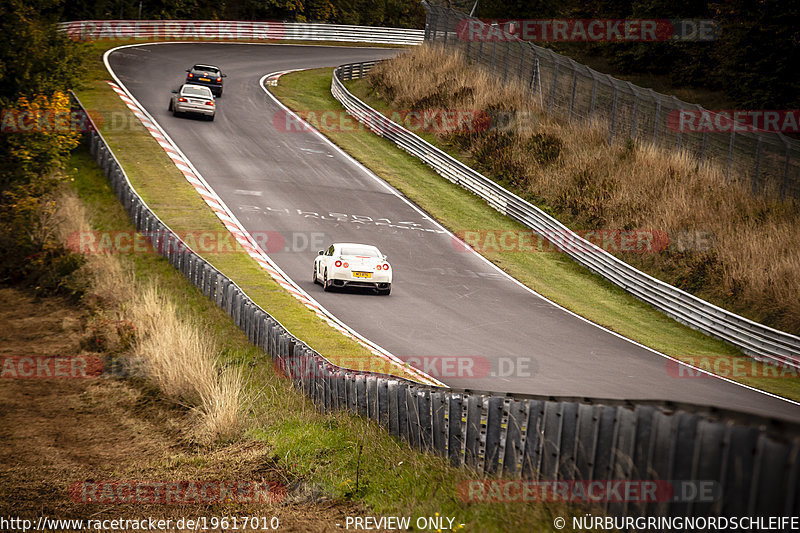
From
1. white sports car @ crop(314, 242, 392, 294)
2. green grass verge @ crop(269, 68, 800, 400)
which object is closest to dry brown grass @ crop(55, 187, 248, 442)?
white sports car @ crop(314, 242, 392, 294)

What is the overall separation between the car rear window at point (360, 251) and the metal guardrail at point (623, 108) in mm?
14572

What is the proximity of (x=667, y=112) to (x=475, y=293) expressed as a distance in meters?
13.4

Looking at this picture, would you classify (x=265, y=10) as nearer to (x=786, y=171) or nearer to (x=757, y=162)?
(x=757, y=162)

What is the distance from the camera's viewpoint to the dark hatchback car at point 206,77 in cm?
4341

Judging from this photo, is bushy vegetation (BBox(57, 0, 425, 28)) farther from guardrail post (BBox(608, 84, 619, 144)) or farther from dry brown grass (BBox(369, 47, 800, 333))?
guardrail post (BBox(608, 84, 619, 144))

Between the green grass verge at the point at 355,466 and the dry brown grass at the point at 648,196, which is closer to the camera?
the green grass verge at the point at 355,466

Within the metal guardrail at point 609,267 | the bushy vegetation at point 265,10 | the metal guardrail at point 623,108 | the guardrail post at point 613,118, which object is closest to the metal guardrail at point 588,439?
the metal guardrail at point 609,267

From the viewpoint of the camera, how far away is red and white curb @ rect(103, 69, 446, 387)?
54.5ft

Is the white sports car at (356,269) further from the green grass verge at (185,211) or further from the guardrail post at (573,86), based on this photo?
the guardrail post at (573,86)

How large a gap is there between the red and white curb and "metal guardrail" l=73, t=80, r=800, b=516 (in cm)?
350

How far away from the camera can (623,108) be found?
3238 cm

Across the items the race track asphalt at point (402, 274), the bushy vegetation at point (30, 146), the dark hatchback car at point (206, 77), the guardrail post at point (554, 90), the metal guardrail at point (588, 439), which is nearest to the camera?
the metal guardrail at point (588, 439)

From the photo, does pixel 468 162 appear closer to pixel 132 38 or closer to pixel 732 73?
pixel 732 73

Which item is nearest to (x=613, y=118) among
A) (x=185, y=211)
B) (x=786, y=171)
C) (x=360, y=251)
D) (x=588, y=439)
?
(x=786, y=171)
